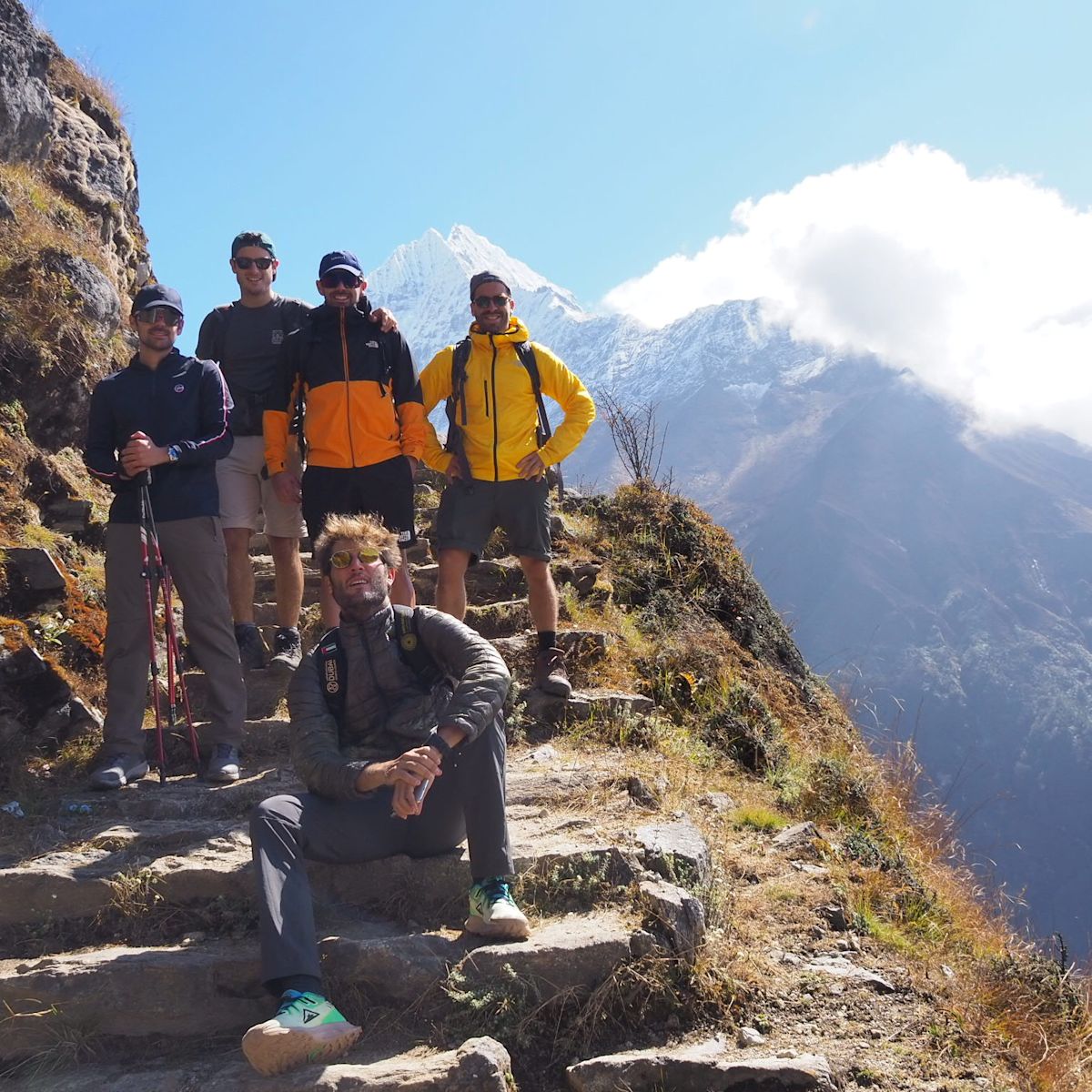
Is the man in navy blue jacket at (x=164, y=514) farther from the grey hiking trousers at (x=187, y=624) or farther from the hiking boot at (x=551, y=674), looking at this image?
the hiking boot at (x=551, y=674)

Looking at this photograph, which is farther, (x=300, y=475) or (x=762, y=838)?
(x=300, y=475)

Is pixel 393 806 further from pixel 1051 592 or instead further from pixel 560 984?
pixel 1051 592

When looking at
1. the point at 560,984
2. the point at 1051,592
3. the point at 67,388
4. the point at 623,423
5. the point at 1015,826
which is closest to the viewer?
the point at 560,984

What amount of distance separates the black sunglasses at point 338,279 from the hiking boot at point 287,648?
2.38 meters

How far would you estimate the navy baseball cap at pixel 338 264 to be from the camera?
586 centimetres

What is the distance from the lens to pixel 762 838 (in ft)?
17.9

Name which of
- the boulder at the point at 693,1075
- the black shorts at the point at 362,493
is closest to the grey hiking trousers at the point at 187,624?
the black shorts at the point at 362,493

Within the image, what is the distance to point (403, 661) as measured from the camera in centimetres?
431

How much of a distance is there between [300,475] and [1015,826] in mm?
111243

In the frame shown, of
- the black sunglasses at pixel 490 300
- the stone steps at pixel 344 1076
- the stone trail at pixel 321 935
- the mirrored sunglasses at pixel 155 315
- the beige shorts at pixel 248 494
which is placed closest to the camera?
the stone steps at pixel 344 1076

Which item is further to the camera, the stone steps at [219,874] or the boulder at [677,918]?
the stone steps at [219,874]

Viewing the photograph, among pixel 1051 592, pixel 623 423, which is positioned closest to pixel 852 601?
pixel 1051 592

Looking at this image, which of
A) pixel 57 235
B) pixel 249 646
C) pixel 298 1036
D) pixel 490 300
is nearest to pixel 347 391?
pixel 490 300

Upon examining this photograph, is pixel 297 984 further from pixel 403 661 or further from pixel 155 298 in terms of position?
pixel 155 298
